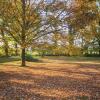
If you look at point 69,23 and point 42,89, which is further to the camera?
point 69,23

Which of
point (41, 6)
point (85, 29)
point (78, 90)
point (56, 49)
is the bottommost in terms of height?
point (78, 90)

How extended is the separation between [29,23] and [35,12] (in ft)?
3.60

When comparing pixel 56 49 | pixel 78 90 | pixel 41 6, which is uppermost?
pixel 41 6

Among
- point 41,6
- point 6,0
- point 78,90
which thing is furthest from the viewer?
point 41,6

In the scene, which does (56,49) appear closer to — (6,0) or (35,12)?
(35,12)

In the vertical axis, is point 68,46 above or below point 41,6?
below

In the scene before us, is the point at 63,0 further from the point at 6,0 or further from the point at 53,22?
the point at 6,0

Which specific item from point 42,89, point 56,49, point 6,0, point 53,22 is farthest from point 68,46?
point 42,89

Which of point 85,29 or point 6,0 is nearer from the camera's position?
point 6,0

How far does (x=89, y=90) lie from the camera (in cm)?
1302

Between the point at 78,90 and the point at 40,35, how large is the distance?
14327mm

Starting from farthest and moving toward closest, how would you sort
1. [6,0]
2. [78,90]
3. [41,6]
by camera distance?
1. [41,6]
2. [6,0]
3. [78,90]

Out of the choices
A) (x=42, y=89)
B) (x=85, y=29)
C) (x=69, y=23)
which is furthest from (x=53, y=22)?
(x=42, y=89)

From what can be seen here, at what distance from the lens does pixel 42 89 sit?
13.2m
